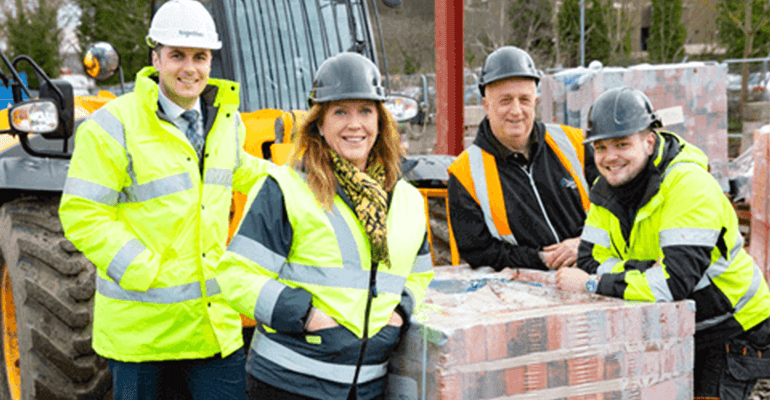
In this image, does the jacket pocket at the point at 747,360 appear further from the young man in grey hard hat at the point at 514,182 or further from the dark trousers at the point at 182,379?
the dark trousers at the point at 182,379

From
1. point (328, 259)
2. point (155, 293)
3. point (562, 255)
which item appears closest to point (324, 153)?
point (328, 259)

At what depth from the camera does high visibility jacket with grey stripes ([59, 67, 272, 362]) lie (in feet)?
8.41

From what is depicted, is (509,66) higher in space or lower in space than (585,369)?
higher

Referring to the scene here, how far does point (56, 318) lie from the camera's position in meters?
3.50

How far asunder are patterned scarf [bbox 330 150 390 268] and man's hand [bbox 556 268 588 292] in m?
0.87

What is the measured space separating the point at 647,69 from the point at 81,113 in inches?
208

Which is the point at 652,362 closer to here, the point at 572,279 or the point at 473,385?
the point at 572,279

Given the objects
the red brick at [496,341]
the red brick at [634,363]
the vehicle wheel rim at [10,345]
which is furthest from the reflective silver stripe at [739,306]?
the vehicle wheel rim at [10,345]

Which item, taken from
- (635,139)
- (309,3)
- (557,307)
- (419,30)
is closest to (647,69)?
(309,3)

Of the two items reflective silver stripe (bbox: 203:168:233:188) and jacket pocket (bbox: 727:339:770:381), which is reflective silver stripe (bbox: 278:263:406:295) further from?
jacket pocket (bbox: 727:339:770:381)

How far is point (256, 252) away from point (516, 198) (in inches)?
65.4

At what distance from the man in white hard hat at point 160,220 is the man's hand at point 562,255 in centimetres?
144

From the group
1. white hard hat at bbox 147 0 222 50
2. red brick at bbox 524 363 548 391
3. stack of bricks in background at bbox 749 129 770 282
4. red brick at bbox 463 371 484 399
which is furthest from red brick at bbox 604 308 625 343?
stack of bricks in background at bbox 749 129 770 282

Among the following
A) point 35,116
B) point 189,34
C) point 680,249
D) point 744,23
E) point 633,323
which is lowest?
point 633,323
